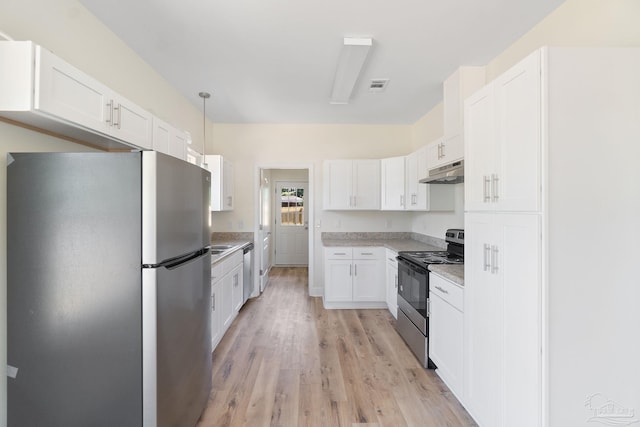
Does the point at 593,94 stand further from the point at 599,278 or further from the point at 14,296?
the point at 14,296

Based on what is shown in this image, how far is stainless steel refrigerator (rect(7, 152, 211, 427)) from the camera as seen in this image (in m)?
1.31

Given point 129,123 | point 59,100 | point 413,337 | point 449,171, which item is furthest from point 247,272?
point 59,100

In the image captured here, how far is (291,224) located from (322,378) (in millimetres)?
4904

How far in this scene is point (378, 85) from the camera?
123 inches

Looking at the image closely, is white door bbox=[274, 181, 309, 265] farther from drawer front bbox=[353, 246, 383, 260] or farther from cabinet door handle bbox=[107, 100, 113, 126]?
cabinet door handle bbox=[107, 100, 113, 126]

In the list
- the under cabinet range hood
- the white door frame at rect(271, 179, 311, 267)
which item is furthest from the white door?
the under cabinet range hood

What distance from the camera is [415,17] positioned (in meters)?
2.01

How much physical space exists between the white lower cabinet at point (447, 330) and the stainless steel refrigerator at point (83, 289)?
184cm

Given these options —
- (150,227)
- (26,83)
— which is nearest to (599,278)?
(150,227)

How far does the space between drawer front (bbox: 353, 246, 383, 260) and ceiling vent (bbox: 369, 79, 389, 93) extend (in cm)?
199

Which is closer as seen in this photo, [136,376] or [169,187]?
[136,376]

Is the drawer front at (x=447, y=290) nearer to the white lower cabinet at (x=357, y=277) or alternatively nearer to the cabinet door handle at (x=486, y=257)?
the cabinet door handle at (x=486, y=257)

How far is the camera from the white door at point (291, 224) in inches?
275

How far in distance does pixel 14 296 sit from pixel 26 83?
96 centimetres
